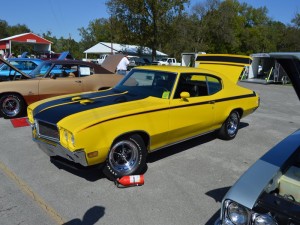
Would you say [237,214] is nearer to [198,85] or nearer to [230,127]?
[198,85]

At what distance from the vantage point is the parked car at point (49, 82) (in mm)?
7727

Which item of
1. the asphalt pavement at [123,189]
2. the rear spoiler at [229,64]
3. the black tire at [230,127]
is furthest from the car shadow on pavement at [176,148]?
the rear spoiler at [229,64]

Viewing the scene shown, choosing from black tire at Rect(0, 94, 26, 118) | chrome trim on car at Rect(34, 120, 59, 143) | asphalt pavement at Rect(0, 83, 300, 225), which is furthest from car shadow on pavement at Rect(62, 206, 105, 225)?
black tire at Rect(0, 94, 26, 118)

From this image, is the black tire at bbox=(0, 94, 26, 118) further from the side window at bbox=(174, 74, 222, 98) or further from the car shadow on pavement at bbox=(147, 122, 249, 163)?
the side window at bbox=(174, 74, 222, 98)

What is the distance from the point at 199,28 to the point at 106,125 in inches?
2241

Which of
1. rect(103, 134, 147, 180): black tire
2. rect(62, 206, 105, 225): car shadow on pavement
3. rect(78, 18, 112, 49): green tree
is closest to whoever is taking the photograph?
rect(62, 206, 105, 225): car shadow on pavement

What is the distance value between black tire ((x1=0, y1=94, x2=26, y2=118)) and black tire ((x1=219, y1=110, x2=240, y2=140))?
5048 millimetres

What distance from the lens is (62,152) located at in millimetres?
4008

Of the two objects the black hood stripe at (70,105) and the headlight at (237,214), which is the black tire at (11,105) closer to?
the black hood stripe at (70,105)

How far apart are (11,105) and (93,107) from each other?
437 centimetres

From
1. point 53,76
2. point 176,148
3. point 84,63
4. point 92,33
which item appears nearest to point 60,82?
point 53,76

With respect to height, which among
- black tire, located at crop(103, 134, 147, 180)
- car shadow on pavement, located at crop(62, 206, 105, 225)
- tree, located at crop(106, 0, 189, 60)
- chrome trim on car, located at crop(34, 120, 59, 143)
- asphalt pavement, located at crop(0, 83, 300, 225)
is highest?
tree, located at crop(106, 0, 189, 60)

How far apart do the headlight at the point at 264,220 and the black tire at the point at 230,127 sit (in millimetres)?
4280

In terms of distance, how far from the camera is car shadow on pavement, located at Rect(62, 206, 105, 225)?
10.8ft
